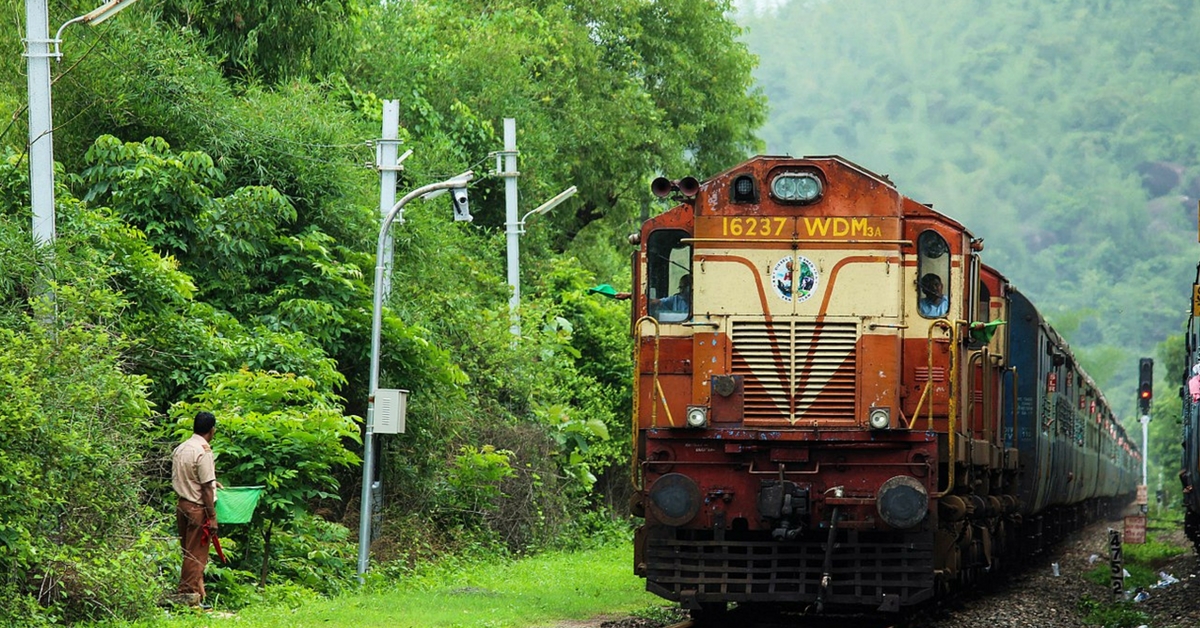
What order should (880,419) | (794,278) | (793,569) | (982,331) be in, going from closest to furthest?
(880,419) < (793,569) < (794,278) < (982,331)

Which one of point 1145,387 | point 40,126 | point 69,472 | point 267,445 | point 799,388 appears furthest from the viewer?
point 1145,387

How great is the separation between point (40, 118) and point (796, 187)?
21.7 ft

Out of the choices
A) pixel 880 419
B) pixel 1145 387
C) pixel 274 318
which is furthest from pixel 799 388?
pixel 1145 387

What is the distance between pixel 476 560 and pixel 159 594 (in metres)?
7.70

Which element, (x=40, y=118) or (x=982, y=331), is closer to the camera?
(x=40, y=118)

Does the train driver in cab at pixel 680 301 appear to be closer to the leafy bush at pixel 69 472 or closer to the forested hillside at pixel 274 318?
the forested hillside at pixel 274 318

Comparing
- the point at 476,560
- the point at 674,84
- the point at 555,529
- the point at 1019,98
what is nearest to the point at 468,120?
the point at 674,84

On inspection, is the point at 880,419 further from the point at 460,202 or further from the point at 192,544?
the point at 460,202

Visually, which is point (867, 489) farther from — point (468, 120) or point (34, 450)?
point (468, 120)

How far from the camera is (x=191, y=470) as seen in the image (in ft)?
42.9

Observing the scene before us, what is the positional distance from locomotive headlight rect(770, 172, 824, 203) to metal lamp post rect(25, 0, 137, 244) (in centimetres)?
588

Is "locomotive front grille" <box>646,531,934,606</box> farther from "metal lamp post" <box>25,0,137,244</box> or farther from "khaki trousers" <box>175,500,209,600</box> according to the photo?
"metal lamp post" <box>25,0,137,244</box>

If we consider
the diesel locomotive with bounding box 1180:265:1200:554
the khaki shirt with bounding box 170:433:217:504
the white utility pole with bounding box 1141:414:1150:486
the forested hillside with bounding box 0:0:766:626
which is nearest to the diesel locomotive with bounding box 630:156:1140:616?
the khaki shirt with bounding box 170:433:217:504

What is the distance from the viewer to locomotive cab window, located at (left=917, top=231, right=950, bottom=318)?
1305cm
